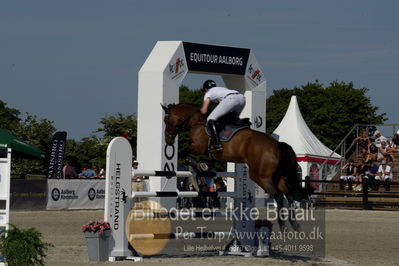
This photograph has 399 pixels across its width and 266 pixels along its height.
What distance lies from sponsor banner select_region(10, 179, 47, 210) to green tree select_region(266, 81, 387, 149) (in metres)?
40.9

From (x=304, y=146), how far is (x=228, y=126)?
23244mm

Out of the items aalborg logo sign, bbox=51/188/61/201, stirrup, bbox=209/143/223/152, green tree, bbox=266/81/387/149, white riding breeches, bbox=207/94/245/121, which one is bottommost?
aalborg logo sign, bbox=51/188/61/201

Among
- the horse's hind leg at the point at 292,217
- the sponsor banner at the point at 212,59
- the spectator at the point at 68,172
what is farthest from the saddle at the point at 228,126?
the spectator at the point at 68,172

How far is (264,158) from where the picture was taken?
12117 millimetres

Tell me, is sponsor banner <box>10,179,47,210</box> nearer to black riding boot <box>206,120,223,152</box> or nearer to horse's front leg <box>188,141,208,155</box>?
horse's front leg <box>188,141,208,155</box>

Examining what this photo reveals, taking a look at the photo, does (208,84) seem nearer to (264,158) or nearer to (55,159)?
(264,158)

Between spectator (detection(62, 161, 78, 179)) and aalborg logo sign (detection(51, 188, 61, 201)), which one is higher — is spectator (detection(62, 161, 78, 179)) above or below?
above

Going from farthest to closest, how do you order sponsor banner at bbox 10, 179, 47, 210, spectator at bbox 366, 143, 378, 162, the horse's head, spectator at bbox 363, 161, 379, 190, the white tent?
the white tent
spectator at bbox 366, 143, 378, 162
spectator at bbox 363, 161, 379, 190
sponsor banner at bbox 10, 179, 47, 210
the horse's head

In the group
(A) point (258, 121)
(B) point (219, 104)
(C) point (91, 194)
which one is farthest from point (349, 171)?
(B) point (219, 104)

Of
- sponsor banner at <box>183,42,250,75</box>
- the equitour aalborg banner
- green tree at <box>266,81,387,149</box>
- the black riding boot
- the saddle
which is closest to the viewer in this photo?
the black riding boot

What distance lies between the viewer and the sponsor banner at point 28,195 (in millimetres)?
25281

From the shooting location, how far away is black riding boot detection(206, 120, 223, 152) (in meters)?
→ 12.3

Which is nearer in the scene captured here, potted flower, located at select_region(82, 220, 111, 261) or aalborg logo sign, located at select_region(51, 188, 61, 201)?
potted flower, located at select_region(82, 220, 111, 261)

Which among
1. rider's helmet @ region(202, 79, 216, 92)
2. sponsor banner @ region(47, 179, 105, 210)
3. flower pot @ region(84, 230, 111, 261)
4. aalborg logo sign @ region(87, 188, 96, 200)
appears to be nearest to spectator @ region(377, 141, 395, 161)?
sponsor banner @ region(47, 179, 105, 210)
